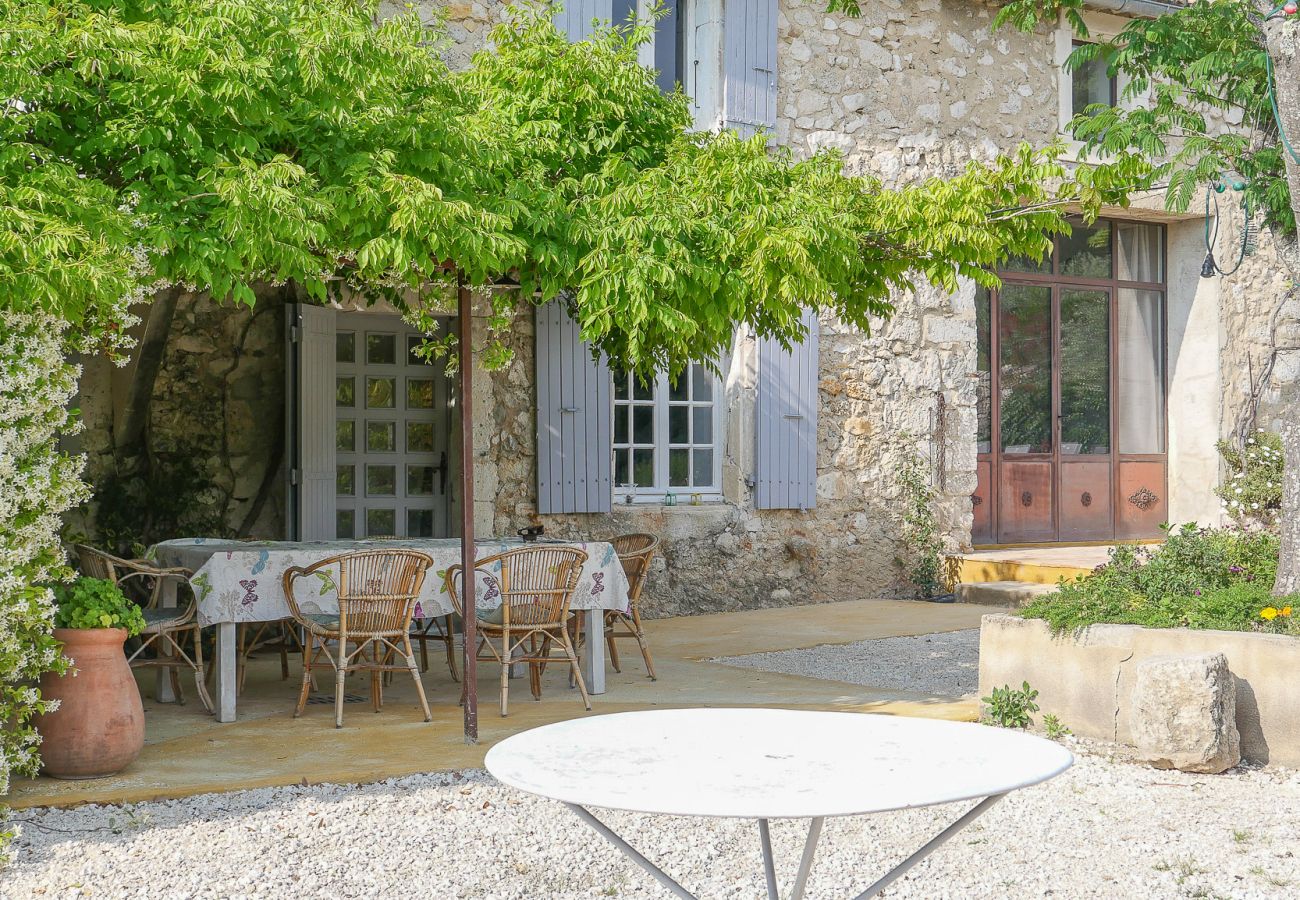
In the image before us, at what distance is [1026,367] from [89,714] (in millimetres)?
7840

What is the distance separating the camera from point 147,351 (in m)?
7.27

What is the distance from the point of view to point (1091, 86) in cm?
1030

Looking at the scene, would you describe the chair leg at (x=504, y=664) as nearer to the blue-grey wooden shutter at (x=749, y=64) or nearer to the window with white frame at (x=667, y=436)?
the window with white frame at (x=667, y=436)

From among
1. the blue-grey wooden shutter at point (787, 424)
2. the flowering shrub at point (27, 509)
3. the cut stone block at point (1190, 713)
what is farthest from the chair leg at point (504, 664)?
the blue-grey wooden shutter at point (787, 424)

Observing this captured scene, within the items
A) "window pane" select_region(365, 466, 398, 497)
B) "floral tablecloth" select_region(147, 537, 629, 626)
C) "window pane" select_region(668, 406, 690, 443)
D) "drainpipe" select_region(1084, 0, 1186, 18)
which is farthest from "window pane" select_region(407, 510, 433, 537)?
"drainpipe" select_region(1084, 0, 1186, 18)

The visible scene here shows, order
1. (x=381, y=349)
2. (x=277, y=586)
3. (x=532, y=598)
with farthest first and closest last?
(x=381, y=349), (x=532, y=598), (x=277, y=586)

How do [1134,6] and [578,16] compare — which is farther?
[1134,6]

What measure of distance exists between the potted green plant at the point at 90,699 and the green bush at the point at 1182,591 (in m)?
3.19

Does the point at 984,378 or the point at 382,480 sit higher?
the point at 984,378

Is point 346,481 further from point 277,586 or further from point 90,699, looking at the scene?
point 90,699

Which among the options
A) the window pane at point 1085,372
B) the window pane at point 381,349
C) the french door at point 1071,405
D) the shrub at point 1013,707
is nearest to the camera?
the shrub at point 1013,707

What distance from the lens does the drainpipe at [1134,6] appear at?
32.6 feet

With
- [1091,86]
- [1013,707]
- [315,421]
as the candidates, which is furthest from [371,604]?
[1091,86]

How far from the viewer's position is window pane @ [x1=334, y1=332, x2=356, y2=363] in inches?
316
